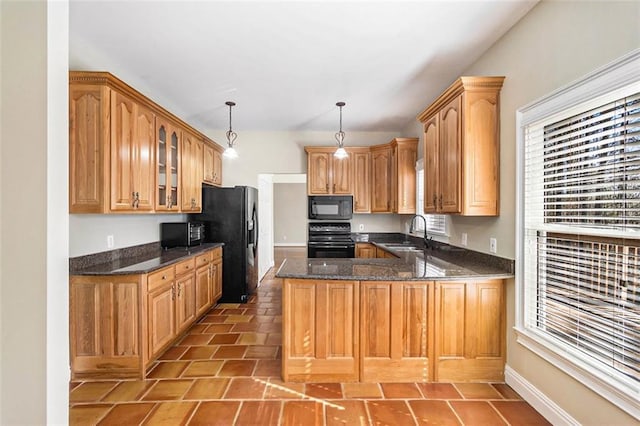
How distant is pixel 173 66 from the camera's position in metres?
2.95

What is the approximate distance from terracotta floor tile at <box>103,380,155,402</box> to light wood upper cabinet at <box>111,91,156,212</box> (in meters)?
1.42

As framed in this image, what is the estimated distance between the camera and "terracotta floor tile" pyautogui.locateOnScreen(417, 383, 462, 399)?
7.34 feet

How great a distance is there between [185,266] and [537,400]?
325 centimetres

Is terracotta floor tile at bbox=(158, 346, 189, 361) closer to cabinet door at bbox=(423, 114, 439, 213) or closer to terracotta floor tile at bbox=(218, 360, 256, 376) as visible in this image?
terracotta floor tile at bbox=(218, 360, 256, 376)

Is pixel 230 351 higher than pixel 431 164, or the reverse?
pixel 431 164

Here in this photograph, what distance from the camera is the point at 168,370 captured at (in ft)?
8.57

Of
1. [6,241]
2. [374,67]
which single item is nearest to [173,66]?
[374,67]

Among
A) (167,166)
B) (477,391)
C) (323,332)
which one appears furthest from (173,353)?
(477,391)

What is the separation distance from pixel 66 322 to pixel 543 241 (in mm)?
2573

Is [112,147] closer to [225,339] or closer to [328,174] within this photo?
[225,339]

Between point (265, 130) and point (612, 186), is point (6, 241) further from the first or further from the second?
point (265, 130)

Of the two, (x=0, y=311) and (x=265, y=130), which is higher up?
(x=265, y=130)

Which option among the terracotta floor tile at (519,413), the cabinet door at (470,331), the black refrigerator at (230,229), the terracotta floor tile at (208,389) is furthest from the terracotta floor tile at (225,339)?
the terracotta floor tile at (519,413)

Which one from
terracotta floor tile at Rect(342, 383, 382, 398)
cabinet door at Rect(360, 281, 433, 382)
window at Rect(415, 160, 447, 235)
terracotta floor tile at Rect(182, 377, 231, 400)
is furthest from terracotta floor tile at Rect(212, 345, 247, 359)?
window at Rect(415, 160, 447, 235)
